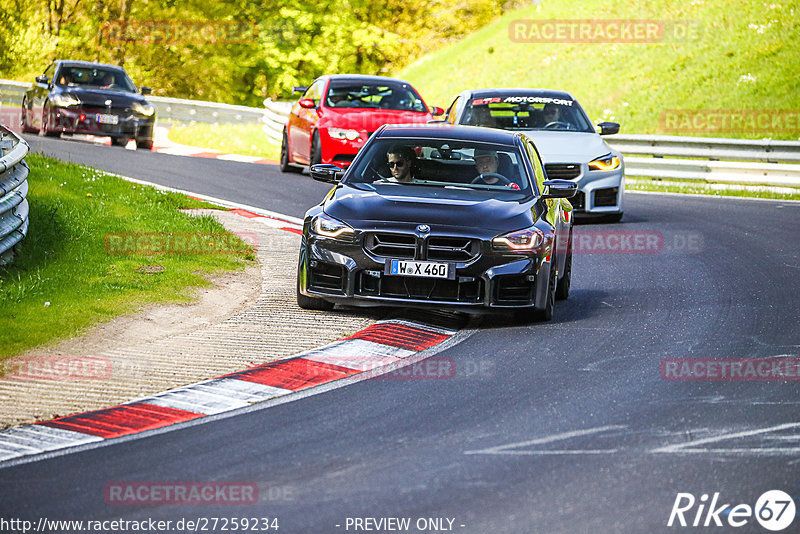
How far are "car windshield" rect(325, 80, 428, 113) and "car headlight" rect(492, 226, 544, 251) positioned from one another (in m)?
12.0

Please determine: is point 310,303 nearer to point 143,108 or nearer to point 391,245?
point 391,245

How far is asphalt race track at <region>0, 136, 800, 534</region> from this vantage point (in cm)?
538

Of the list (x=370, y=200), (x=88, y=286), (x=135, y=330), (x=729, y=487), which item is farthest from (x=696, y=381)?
(x=88, y=286)

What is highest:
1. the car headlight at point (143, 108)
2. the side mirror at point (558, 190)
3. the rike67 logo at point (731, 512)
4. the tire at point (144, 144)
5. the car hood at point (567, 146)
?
the side mirror at point (558, 190)

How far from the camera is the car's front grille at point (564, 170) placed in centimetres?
1631

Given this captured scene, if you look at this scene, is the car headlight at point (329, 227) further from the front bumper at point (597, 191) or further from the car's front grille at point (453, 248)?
the front bumper at point (597, 191)

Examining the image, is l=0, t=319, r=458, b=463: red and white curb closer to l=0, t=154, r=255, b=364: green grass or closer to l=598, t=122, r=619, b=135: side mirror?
l=0, t=154, r=255, b=364: green grass

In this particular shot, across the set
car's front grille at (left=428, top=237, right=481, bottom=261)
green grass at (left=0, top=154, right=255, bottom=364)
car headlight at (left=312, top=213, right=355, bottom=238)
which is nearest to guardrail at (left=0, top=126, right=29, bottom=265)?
green grass at (left=0, top=154, right=255, bottom=364)

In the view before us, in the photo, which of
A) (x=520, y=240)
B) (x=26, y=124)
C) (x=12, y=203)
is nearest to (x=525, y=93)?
(x=520, y=240)

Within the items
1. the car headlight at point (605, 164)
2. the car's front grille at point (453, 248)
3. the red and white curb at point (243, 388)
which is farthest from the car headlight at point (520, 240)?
the car headlight at point (605, 164)

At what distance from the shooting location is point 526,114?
17.7 metres

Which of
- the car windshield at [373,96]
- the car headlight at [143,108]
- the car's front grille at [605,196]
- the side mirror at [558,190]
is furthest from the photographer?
the car headlight at [143,108]

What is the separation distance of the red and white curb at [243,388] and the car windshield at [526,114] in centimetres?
830

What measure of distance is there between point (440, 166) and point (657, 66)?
1109 inches
